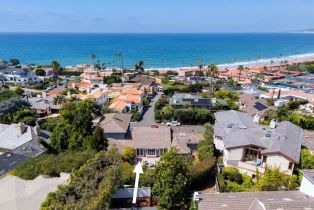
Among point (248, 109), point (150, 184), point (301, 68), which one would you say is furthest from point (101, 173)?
point (301, 68)

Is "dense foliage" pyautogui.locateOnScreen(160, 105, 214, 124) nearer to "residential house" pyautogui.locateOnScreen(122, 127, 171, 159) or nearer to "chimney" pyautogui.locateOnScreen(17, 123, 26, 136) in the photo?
"residential house" pyautogui.locateOnScreen(122, 127, 171, 159)

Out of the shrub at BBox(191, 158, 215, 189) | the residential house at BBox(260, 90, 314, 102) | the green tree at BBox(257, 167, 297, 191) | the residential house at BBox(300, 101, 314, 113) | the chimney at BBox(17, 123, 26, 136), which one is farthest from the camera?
the residential house at BBox(260, 90, 314, 102)

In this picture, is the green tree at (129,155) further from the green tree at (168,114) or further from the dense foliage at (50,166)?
the green tree at (168,114)

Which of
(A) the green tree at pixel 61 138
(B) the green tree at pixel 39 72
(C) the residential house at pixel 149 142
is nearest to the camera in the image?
(A) the green tree at pixel 61 138

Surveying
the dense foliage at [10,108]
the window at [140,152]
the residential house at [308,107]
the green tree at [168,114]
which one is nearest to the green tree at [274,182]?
the window at [140,152]

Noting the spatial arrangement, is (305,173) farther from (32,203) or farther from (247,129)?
(32,203)

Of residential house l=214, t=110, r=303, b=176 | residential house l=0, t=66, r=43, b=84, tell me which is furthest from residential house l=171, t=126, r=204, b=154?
residential house l=0, t=66, r=43, b=84
